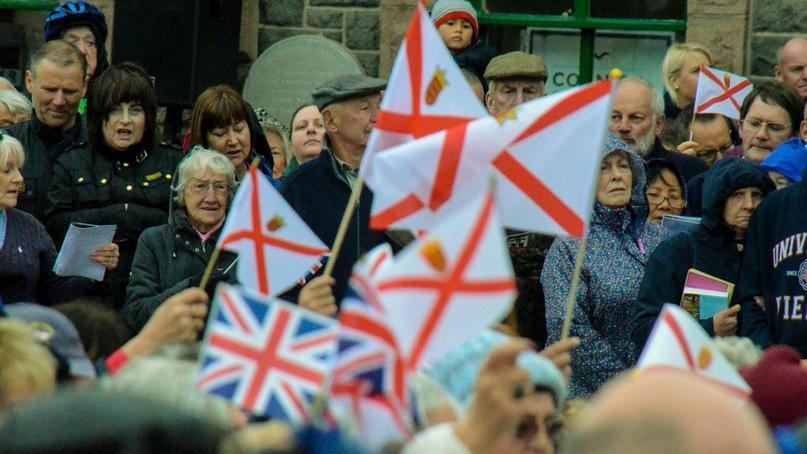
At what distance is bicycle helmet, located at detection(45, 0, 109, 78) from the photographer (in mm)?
9602

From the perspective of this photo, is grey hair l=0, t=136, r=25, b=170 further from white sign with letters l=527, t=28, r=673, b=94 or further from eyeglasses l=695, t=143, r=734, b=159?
white sign with letters l=527, t=28, r=673, b=94

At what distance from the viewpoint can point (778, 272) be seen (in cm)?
693

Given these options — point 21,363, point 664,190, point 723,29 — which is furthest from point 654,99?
point 21,363

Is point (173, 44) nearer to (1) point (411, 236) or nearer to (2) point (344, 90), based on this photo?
(2) point (344, 90)

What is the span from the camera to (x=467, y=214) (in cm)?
427

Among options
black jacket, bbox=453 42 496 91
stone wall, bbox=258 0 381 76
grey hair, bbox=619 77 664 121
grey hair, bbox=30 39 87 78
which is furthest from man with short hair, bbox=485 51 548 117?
stone wall, bbox=258 0 381 76

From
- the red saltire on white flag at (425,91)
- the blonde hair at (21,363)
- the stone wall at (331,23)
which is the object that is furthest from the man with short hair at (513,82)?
the blonde hair at (21,363)

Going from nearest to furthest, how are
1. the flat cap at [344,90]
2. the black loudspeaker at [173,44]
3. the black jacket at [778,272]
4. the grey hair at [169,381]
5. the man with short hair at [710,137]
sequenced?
the grey hair at [169,381] < the black jacket at [778,272] < the flat cap at [344,90] < the man with short hair at [710,137] < the black loudspeaker at [173,44]

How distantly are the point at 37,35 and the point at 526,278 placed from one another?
5811 millimetres

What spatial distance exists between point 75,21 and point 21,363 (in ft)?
18.8

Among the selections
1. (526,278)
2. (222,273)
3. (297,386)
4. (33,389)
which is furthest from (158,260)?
(33,389)

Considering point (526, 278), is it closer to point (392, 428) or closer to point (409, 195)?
point (409, 195)

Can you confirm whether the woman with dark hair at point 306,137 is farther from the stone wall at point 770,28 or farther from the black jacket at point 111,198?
the stone wall at point 770,28

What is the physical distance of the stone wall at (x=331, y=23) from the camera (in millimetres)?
11914
